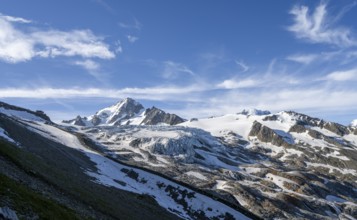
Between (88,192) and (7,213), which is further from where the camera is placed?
(88,192)

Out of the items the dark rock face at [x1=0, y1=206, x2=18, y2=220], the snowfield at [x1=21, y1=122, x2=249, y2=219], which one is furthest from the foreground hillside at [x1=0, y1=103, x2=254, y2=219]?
the dark rock face at [x1=0, y1=206, x2=18, y2=220]

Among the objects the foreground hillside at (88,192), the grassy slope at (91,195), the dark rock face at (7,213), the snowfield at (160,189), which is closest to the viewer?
the dark rock face at (7,213)

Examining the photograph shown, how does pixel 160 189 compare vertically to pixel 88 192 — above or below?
below

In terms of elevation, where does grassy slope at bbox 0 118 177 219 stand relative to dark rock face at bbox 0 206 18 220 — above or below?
below

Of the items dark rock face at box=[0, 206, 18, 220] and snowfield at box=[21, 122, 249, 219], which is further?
snowfield at box=[21, 122, 249, 219]

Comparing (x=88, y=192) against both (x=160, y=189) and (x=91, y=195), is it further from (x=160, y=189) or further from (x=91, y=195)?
(x=160, y=189)

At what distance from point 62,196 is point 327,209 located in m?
183

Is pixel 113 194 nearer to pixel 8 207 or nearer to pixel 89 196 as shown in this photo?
pixel 89 196

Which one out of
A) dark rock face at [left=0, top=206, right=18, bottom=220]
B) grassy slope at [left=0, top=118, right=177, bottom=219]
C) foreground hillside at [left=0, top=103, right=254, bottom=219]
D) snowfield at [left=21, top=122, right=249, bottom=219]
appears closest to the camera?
dark rock face at [left=0, top=206, right=18, bottom=220]

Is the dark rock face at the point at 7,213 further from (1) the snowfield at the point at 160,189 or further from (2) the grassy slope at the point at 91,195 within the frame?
(1) the snowfield at the point at 160,189

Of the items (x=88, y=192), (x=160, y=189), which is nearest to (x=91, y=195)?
(x=88, y=192)

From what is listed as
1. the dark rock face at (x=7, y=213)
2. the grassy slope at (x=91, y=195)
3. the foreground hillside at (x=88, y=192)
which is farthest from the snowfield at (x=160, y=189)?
the dark rock face at (x=7, y=213)

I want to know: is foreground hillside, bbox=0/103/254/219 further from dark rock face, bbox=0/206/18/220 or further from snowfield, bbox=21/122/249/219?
dark rock face, bbox=0/206/18/220

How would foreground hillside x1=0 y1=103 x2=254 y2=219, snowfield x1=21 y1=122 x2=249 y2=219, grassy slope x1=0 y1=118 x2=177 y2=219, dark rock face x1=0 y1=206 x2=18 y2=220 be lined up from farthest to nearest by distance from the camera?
1. snowfield x1=21 y1=122 x2=249 y2=219
2. grassy slope x1=0 y1=118 x2=177 y2=219
3. foreground hillside x1=0 y1=103 x2=254 y2=219
4. dark rock face x1=0 y1=206 x2=18 y2=220
